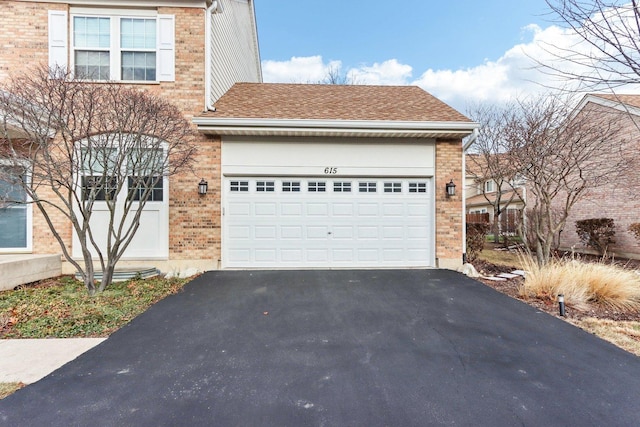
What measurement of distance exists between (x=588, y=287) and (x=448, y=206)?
335 centimetres

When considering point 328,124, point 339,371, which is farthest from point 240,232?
point 339,371

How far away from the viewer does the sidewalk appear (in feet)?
9.75

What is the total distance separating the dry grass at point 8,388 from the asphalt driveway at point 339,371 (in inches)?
3.8

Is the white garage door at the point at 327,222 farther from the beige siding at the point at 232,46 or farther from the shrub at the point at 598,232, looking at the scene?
the shrub at the point at 598,232

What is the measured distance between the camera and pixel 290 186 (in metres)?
7.83

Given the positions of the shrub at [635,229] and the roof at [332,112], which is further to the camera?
the shrub at [635,229]

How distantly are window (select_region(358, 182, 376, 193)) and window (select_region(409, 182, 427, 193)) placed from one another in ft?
3.40

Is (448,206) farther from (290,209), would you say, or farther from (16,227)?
(16,227)

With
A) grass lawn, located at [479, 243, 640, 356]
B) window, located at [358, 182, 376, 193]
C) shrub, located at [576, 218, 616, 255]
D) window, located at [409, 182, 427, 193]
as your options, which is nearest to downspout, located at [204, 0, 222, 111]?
window, located at [358, 182, 376, 193]

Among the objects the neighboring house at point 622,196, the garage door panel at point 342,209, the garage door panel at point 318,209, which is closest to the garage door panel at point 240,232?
the garage door panel at point 318,209

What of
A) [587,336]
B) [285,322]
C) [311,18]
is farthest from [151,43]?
[311,18]

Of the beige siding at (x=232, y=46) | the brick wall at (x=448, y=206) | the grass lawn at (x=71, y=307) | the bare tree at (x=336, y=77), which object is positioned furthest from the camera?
the bare tree at (x=336, y=77)

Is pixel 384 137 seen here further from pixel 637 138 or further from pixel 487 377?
pixel 637 138

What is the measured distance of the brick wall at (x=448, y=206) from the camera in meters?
7.85
